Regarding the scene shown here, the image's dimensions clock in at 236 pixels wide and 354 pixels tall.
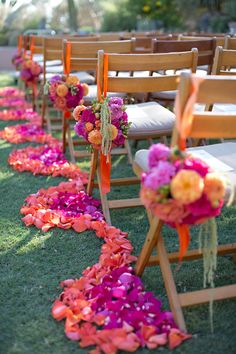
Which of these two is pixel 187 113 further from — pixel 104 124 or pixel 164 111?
pixel 164 111

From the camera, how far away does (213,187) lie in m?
1.84

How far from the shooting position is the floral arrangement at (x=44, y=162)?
411 cm

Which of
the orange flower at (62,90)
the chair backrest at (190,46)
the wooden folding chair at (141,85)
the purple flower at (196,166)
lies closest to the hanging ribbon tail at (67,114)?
the orange flower at (62,90)

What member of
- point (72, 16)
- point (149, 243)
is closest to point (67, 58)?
point (149, 243)

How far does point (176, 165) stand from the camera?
1851mm

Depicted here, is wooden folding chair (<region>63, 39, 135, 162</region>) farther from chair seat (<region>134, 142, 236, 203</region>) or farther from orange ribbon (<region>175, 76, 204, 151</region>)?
orange ribbon (<region>175, 76, 204, 151</region>)

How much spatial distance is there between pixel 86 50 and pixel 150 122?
1.13 metres

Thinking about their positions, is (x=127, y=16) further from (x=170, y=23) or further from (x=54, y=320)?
(x=54, y=320)

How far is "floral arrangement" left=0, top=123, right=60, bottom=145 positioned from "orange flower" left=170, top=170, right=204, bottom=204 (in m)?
3.25

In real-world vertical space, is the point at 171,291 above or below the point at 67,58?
below

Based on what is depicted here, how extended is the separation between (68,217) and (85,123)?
0.60 m

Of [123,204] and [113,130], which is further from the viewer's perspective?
[123,204]

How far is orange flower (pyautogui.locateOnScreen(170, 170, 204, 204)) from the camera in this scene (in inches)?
69.8

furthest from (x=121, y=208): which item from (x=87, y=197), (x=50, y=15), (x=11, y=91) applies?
(x=50, y=15)
